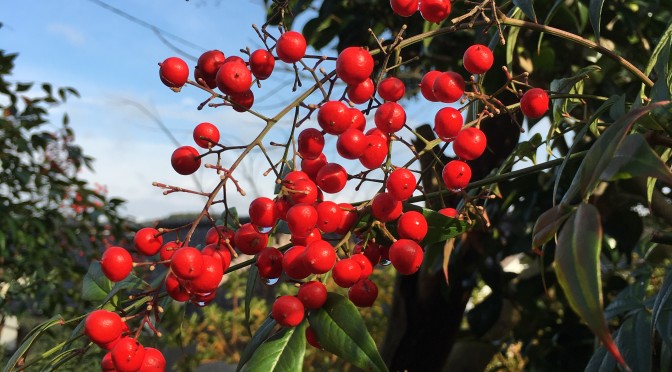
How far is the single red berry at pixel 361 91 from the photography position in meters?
0.56

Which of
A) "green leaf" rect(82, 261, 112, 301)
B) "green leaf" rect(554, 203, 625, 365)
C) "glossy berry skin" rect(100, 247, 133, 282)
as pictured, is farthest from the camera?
"green leaf" rect(82, 261, 112, 301)

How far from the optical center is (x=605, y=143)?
0.39 meters

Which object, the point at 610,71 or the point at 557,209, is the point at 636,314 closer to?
the point at 557,209

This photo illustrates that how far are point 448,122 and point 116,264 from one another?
0.29 m

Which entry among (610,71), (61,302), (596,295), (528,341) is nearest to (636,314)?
(596,295)

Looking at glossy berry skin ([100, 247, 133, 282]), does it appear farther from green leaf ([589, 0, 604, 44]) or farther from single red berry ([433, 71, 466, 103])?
green leaf ([589, 0, 604, 44])

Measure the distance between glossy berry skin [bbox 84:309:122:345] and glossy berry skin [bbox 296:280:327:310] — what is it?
142 millimetres

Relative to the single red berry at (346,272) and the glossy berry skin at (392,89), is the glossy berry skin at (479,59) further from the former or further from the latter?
the single red berry at (346,272)

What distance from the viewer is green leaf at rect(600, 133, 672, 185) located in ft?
1.14

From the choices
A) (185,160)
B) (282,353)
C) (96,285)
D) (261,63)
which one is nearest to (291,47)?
(261,63)

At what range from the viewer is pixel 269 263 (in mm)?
540

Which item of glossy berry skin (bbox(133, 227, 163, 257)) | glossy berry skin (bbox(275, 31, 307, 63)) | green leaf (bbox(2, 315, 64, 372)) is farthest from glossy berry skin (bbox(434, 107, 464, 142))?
green leaf (bbox(2, 315, 64, 372))

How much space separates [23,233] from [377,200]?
2.04 metres

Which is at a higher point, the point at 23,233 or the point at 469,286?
the point at 23,233
